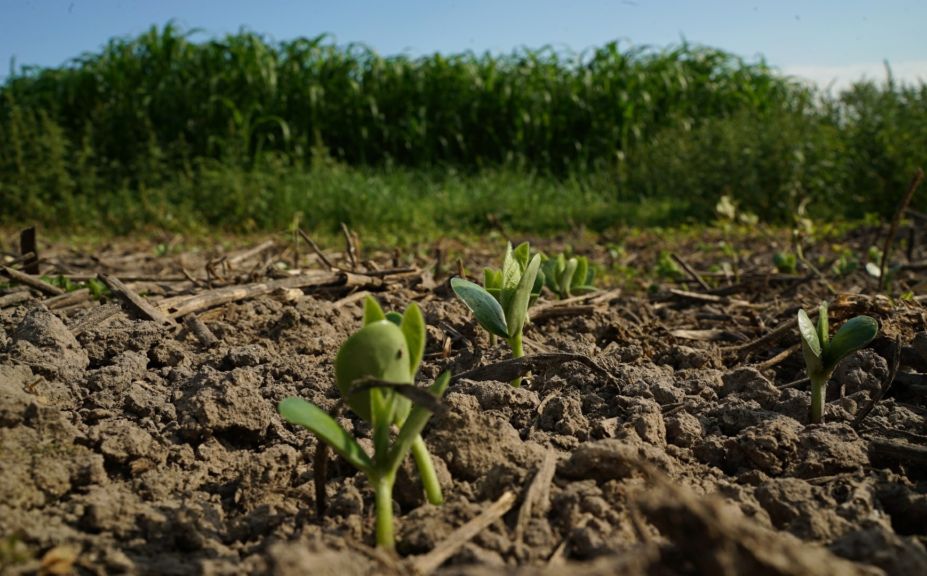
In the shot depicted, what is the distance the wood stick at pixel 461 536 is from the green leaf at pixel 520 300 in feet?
2.06

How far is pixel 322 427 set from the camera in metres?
1.19

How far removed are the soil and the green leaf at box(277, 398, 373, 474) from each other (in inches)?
5.1

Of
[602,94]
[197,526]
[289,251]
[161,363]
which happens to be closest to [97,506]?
[197,526]

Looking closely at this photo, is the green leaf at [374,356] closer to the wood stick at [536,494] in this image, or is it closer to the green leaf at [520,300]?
the wood stick at [536,494]

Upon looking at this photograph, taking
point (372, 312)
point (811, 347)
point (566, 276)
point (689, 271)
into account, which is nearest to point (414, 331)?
point (372, 312)

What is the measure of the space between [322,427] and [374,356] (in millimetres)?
133

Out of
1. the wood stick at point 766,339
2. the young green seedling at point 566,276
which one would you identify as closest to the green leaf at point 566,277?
the young green seedling at point 566,276

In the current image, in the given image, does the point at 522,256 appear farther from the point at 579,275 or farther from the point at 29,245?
the point at 29,245

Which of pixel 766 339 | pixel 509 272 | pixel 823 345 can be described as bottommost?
pixel 766 339

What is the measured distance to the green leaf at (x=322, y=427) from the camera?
3.84ft

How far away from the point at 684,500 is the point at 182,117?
10.9 meters

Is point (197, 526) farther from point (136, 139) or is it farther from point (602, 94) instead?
point (602, 94)

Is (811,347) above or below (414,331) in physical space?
below

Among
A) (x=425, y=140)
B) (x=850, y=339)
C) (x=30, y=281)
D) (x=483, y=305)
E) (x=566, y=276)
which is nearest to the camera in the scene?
(x=850, y=339)
